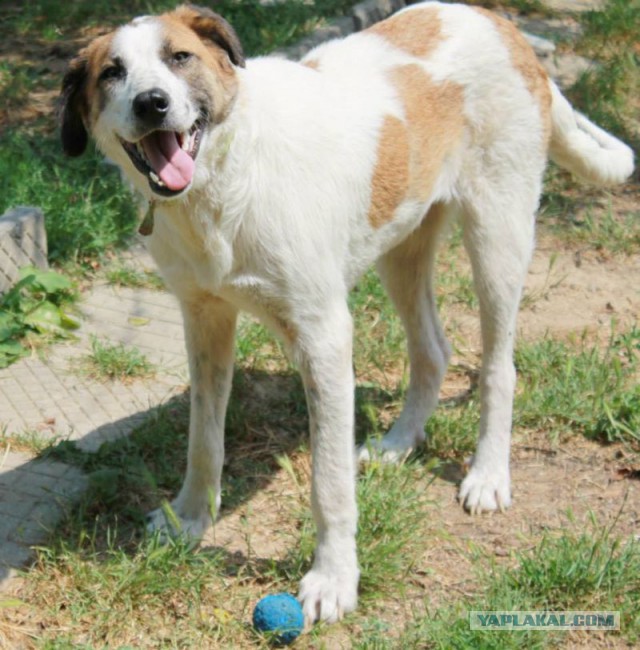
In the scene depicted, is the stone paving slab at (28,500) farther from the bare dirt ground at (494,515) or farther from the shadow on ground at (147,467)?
the bare dirt ground at (494,515)

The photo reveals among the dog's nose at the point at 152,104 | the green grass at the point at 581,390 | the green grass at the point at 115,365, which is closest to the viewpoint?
the dog's nose at the point at 152,104

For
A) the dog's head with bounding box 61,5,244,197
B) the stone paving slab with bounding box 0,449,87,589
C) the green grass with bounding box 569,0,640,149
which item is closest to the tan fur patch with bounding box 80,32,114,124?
the dog's head with bounding box 61,5,244,197

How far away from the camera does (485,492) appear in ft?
14.0

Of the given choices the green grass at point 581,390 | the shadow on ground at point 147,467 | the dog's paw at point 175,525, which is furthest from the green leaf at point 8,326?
the green grass at point 581,390

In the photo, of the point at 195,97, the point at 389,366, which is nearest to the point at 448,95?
the point at 195,97

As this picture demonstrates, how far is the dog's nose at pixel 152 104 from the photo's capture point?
3174 millimetres

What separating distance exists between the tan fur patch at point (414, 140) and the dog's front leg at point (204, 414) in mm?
702

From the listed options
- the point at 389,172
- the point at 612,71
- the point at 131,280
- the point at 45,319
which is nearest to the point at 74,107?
the point at 389,172

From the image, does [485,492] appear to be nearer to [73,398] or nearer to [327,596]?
[327,596]

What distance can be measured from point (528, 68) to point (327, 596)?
2.22 m

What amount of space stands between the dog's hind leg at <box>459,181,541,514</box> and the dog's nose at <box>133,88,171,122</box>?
5.06ft

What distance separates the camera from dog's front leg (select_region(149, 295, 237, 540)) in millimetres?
3963

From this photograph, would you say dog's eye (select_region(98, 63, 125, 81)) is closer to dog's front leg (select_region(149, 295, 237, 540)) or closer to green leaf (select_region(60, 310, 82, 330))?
dog's front leg (select_region(149, 295, 237, 540))

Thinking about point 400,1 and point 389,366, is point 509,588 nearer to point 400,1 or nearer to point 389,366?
point 389,366
